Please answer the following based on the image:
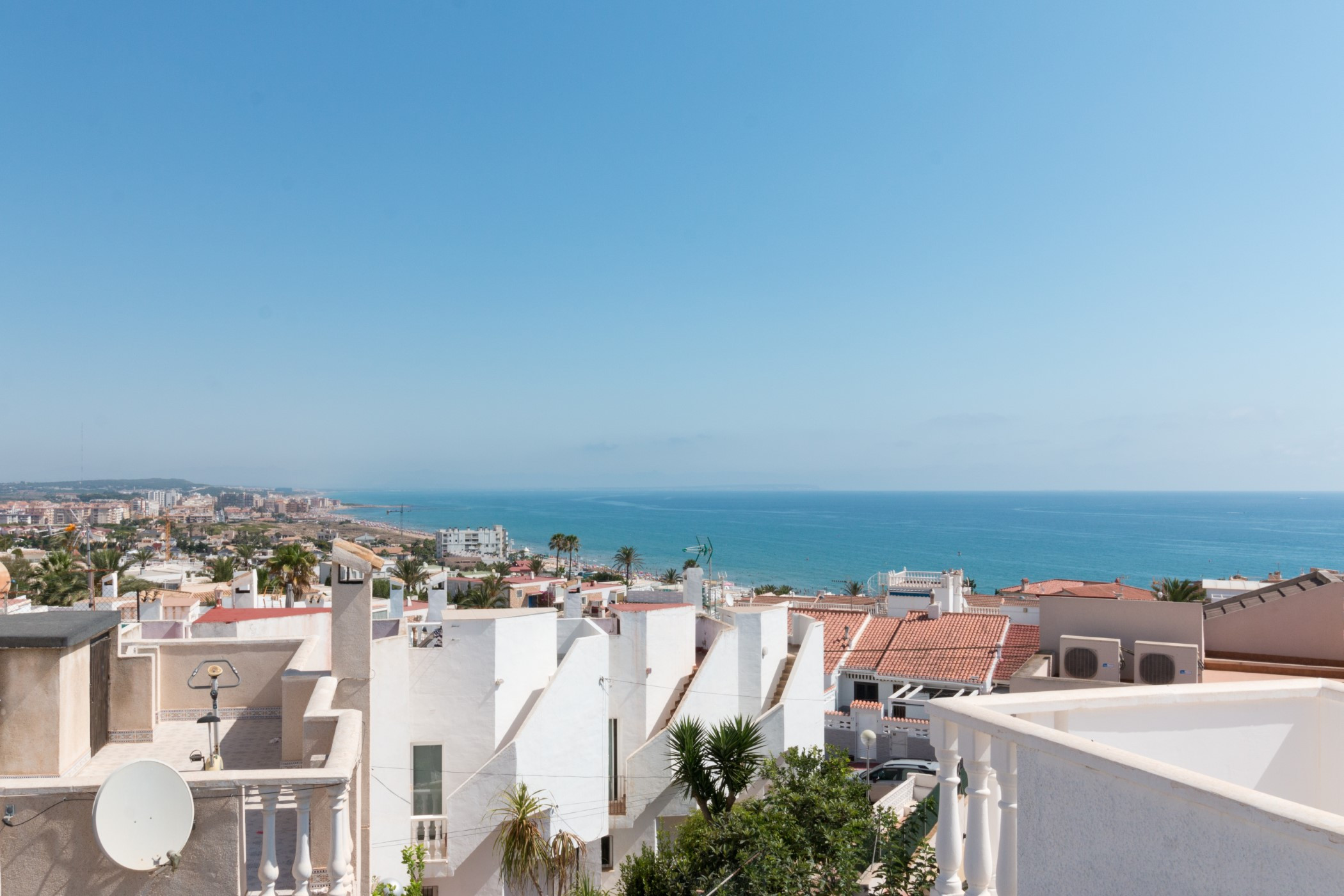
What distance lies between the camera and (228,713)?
373 inches

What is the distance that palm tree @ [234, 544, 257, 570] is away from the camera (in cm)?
6956

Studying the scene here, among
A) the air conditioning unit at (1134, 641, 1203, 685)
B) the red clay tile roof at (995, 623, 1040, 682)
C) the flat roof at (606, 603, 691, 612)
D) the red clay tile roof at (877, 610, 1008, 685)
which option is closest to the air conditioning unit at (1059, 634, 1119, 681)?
the air conditioning unit at (1134, 641, 1203, 685)

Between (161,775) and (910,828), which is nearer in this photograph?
(161,775)

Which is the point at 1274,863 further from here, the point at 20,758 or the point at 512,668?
the point at 512,668

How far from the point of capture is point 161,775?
15.7ft

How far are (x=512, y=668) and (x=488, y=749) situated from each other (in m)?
1.59

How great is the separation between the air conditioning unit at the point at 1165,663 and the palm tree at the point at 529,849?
1064 centimetres

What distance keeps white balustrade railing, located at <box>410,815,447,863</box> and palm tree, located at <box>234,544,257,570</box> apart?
195 ft

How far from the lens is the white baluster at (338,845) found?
5055 mm

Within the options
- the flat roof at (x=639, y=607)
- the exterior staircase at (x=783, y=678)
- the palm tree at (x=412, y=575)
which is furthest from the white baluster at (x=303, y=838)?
the palm tree at (x=412, y=575)

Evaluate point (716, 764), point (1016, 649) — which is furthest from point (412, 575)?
point (716, 764)

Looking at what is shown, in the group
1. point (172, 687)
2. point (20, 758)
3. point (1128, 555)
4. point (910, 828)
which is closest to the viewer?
point (20, 758)

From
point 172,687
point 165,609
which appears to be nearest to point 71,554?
point 165,609

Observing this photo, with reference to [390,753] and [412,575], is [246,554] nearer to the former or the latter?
[412,575]
